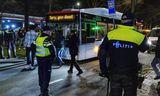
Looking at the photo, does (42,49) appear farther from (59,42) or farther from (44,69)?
(59,42)

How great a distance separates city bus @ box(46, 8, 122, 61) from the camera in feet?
60.8

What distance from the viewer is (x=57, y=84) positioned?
11758 millimetres

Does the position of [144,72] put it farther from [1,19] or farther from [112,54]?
[1,19]

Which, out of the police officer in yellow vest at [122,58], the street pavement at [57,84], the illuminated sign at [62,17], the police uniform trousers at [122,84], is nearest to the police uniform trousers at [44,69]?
the street pavement at [57,84]

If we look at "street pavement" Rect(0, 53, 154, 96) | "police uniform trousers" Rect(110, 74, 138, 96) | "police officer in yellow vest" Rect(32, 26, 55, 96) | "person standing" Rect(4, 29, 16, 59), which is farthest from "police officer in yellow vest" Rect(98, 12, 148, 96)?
"person standing" Rect(4, 29, 16, 59)

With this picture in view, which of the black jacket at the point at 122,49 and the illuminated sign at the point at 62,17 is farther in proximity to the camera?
the illuminated sign at the point at 62,17

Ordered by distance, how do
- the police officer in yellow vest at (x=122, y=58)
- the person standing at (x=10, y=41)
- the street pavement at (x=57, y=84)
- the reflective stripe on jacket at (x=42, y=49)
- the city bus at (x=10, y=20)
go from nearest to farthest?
the police officer in yellow vest at (x=122, y=58) → the reflective stripe on jacket at (x=42, y=49) → the street pavement at (x=57, y=84) → the person standing at (x=10, y=41) → the city bus at (x=10, y=20)

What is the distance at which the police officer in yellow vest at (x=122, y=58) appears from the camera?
5.61 metres

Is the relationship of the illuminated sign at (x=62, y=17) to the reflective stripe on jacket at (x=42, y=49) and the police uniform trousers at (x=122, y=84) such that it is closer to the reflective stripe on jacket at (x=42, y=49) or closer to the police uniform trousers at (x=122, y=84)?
the reflective stripe on jacket at (x=42, y=49)

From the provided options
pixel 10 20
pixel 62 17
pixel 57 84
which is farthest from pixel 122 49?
pixel 10 20

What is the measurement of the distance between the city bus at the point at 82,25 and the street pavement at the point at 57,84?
353 centimetres

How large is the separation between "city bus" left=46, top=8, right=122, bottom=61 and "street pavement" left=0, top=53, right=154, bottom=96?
3.53 metres

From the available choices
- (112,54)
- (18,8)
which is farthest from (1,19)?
(112,54)

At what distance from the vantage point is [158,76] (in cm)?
1284
